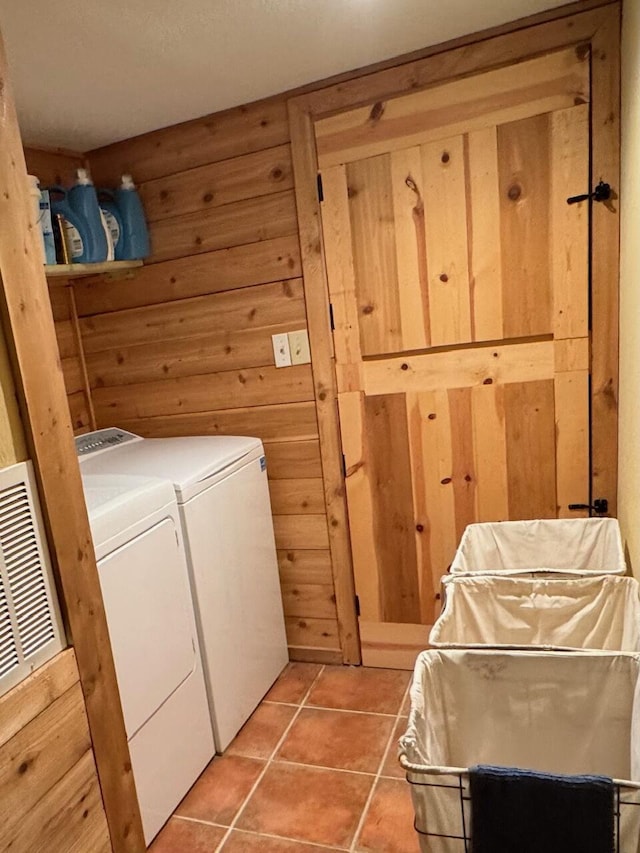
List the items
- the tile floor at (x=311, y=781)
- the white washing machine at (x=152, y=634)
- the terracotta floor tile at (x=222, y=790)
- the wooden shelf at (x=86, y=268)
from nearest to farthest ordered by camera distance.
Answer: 1. the white washing machine at (x=152, y=634)
2. the tile floor at (x=311, y=781)
3. the terracotta floor tile at (x=222, y=790)
4. the wooden shelf at (x=86, y=268)

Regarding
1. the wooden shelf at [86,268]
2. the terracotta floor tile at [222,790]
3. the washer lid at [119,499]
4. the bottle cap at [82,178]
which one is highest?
the bottle cap at [82,178]

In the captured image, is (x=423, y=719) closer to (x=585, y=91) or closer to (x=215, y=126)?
(x=585, y=91)

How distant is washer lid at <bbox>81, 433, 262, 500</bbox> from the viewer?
1.93m

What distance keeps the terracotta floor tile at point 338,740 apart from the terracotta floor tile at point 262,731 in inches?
1.7

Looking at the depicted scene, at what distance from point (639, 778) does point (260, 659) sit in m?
1.51

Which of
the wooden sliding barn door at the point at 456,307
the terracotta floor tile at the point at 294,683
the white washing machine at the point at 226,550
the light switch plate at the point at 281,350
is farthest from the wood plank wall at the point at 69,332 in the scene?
the terracotta floor tile at the point at 294,683

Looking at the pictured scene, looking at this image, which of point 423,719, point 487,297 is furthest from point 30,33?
point 423,719

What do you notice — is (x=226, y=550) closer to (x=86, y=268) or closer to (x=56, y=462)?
(x=56, y=462)

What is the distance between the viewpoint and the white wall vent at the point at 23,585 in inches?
41.2

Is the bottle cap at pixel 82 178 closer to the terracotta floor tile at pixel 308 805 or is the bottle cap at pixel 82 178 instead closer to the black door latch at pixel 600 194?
the black door latch at pixel 600 194

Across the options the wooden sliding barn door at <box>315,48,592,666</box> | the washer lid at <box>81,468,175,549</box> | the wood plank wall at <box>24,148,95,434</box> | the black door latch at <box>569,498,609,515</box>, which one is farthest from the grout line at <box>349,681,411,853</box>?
the wood plank wall at <box>24,148,95,434</box>

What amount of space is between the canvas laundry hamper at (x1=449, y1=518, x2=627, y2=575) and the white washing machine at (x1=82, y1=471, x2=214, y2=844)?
89cm

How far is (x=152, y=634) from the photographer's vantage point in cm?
171

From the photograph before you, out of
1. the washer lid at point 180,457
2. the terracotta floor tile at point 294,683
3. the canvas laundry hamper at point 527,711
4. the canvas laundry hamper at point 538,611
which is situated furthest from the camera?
the terracotta floor tile at point 294,683
